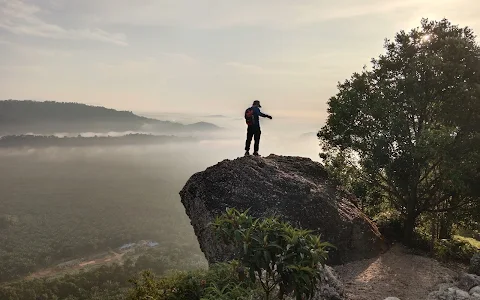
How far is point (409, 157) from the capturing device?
18.0 metres

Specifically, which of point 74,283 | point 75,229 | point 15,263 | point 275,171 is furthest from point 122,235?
point 275,171

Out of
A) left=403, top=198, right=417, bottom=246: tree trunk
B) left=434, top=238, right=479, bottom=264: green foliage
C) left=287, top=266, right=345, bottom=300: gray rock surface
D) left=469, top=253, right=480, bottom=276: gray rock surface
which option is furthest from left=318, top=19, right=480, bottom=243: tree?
left=287, top=266, right=345, bottom=300: gray rock surface

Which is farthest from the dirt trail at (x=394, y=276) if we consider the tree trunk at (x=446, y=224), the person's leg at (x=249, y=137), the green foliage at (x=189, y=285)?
the person's leg at (x=249, y=137)

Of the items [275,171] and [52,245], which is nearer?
[275,171]

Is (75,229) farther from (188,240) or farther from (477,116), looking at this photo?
(477,116)

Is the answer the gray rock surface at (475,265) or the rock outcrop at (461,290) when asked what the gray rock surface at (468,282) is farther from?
the gray rock surface at (475,265)

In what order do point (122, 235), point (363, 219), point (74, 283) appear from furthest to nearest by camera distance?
1. point (122, 235)
2. point (74, 283)
3. point (363, 219)

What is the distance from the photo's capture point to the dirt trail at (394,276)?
46.1ft

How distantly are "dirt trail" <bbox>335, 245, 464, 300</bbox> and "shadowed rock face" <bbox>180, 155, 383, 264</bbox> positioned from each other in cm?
84

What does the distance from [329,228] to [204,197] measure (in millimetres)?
6315

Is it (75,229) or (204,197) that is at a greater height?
(204,197)

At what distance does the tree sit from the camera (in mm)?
17250

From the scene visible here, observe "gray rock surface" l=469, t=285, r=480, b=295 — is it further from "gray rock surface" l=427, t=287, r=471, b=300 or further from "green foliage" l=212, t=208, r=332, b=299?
"green foliage" l=212, t=208, r=332, b=299

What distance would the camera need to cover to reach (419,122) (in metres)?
19.8
